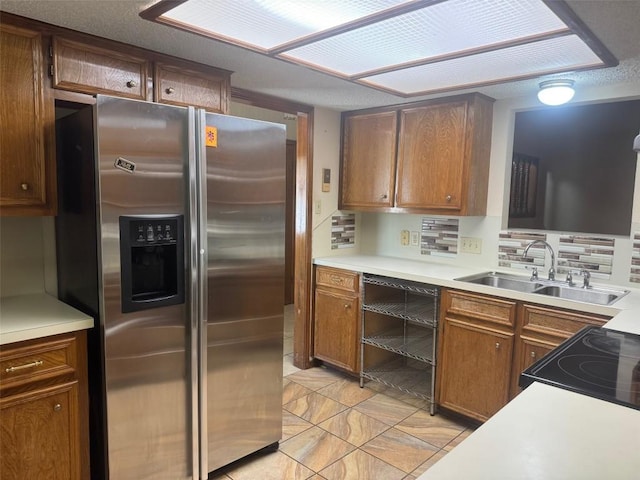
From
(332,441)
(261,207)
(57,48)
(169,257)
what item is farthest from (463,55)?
(332,441)

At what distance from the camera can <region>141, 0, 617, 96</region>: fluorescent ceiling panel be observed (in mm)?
1533

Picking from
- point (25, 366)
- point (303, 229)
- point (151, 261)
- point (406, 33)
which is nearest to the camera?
point (25, 366)

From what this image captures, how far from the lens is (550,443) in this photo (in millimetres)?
887

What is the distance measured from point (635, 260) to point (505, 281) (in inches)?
27.7

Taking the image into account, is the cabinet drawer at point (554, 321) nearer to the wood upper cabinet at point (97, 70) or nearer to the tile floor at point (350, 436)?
the tile floor at point (350, 436)

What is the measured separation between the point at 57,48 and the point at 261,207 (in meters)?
1.09

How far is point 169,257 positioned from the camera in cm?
191

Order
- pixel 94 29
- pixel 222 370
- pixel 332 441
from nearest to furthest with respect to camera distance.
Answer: pixel 94 29
pixel 222 370
pixel 332 441

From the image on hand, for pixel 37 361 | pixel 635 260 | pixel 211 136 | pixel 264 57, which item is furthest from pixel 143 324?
pixel 635 260

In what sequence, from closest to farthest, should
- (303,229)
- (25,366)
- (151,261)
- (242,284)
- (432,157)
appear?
(25,366)
(151,261)
(242,284)
(432,157)
(303,229)

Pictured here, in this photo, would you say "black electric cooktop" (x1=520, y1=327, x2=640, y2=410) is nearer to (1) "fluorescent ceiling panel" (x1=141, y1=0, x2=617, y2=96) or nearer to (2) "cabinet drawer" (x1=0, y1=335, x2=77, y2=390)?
(1) "fluorescent ceiling panel" (x1=141, y1=0, x2=617, y2=96)

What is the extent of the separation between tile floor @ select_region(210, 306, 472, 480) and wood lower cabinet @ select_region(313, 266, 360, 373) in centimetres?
20

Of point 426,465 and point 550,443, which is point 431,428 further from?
point 550,443

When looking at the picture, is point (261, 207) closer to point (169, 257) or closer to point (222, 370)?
point (169, 257)
